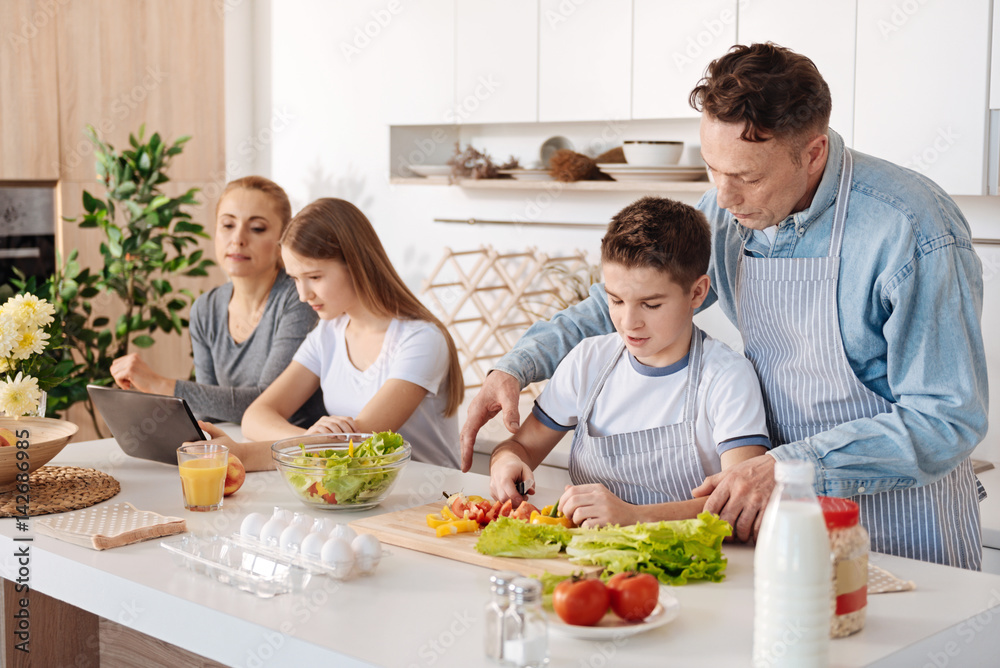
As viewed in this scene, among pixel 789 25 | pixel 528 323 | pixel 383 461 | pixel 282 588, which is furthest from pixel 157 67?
pixel 282 588

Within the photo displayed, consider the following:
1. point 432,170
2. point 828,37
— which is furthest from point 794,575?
point 432,170

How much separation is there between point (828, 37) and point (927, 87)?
1.05 ft

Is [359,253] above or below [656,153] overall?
below

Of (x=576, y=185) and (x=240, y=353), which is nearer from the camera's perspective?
(x=240, y=353)

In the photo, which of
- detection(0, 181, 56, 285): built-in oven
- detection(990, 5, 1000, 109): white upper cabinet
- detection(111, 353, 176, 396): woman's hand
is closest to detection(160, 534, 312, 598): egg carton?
detection(111, 353, 176, 396): woman's hand

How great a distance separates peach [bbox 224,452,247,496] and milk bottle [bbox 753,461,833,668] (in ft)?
3.38

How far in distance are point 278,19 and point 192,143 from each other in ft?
2.23

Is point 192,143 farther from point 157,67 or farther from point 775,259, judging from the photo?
point 775,259

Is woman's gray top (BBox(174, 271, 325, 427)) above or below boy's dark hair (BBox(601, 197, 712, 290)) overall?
below

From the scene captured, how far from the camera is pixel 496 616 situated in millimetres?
1057

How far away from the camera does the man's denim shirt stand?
1.49 metres

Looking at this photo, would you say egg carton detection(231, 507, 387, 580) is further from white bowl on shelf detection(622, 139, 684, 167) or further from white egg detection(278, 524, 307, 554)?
white bowl on shelf detection(622, 139, 684, 167)

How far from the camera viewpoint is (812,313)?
163cm

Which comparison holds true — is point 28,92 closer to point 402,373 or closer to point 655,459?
point 402,373
